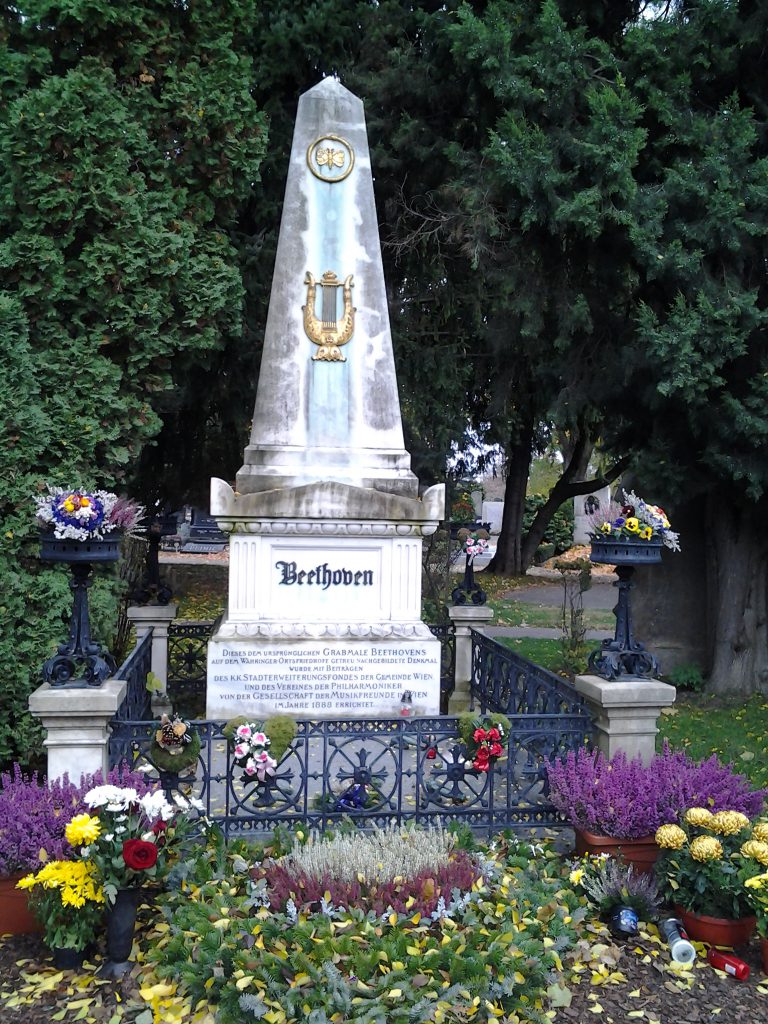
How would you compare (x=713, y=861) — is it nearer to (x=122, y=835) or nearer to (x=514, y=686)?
(x=122, y=835)

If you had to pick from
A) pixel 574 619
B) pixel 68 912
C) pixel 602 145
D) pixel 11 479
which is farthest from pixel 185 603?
pixel 68 912

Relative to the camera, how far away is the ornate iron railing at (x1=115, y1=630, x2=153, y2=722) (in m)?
5.79

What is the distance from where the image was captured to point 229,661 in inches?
272

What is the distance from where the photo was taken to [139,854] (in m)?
3.86

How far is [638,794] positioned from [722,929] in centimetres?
78

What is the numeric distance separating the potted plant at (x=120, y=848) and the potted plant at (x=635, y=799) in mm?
2254

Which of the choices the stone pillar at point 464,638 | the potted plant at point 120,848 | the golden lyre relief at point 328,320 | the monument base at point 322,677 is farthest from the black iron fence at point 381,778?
the golden lyre relief at point 328,320

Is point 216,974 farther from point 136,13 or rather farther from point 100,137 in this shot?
point 136,13

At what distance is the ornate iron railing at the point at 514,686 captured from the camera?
600 centimetres

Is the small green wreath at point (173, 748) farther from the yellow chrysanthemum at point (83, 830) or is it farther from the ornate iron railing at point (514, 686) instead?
the ornate iron railing at point (514, 686)

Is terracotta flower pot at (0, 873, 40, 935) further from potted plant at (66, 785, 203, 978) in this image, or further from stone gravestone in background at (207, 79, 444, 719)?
stone gravestone in background at (207, 79, 444, 719)

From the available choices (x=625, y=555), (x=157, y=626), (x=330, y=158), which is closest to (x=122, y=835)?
(x=625, y=555)

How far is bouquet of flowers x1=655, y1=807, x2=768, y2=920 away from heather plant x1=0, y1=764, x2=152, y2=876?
2.75 metres

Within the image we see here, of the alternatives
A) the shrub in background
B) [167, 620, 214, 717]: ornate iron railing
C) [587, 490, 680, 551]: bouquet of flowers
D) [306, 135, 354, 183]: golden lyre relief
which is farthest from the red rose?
the shrub in background
